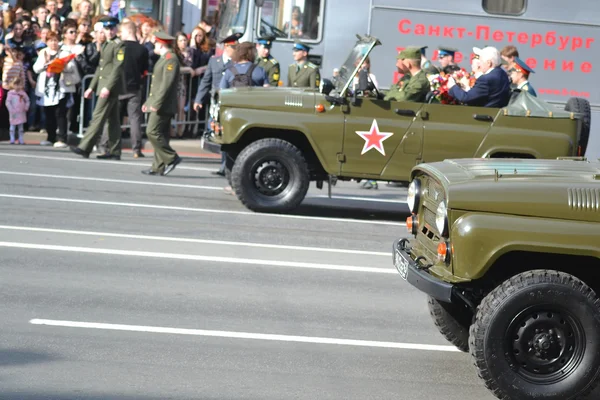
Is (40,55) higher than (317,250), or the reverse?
(40,55)

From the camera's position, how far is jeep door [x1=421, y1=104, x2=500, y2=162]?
1170cm

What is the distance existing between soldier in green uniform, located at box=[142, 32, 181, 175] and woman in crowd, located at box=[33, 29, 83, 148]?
10.2 ft

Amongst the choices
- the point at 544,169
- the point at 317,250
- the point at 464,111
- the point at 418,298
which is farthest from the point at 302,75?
the point at 544,169

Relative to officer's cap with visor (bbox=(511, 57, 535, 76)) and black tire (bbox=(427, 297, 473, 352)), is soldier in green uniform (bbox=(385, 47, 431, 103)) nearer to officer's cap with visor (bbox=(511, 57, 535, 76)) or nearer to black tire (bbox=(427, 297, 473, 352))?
officer's cap with visor (bbox=(511, 57, 535, 76))

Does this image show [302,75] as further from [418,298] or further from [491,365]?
[491,365]

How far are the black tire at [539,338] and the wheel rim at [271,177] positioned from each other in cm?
655

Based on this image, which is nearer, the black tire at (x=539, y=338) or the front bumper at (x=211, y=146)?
the black tire at (x=539, y=338)

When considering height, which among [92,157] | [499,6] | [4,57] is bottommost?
[92,157]

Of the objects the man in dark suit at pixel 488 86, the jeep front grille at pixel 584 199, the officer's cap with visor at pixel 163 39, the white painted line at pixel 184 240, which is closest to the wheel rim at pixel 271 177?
the white painted line at pixel 184 240

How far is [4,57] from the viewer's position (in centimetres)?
1745

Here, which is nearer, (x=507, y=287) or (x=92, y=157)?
(x=507, y=287)

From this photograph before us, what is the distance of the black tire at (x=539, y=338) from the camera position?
18.4 feet

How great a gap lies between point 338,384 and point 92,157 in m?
11.2

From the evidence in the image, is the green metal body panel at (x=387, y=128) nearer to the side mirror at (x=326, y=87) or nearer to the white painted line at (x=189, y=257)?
the side mirror at (x=326, y=87)
